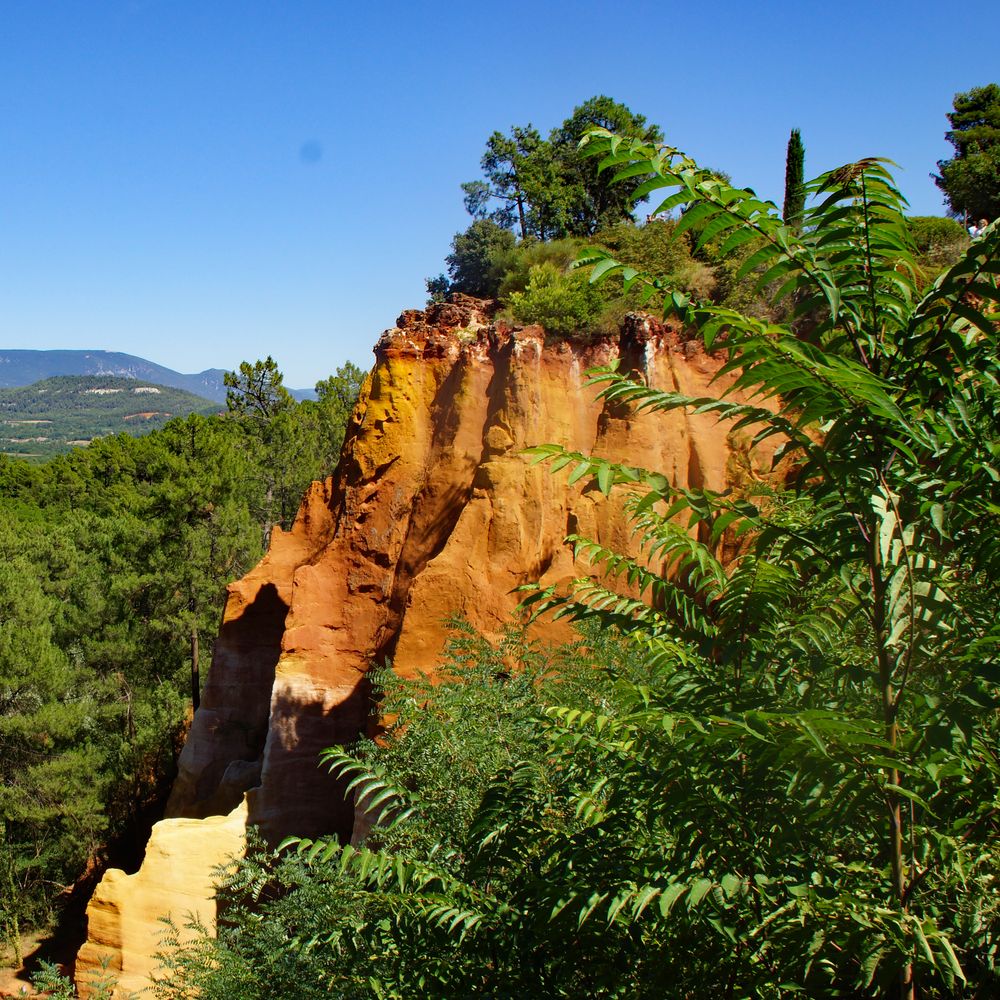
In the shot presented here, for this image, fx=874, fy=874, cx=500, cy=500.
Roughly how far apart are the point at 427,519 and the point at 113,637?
15911 millimetres

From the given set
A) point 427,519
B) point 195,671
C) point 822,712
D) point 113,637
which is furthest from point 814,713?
point 113,637

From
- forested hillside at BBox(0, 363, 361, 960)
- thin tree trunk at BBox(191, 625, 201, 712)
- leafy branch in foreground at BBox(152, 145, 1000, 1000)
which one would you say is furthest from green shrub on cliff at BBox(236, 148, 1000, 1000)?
thin tree trunk at BBox(191, 625, 201, 712)

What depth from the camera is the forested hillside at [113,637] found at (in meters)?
23.5

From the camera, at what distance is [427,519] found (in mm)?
15500

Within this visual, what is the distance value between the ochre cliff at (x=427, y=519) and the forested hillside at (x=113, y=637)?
9174 mm

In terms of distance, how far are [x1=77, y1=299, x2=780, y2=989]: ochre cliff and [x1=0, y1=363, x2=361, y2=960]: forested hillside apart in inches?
361

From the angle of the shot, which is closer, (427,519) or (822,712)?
(822,712)

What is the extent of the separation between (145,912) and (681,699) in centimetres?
1357

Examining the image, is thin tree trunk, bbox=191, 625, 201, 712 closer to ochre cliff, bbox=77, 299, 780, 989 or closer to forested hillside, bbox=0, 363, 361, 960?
forested hillside, bbox=0, 363, 361, 960

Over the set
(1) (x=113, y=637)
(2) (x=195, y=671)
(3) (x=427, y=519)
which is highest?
(3) (x=427, y=519)

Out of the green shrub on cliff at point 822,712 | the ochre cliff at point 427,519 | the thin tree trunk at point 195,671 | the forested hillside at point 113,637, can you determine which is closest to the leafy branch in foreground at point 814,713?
the green shrub on cliff at point 822,712

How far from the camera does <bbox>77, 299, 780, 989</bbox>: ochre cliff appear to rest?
544 inches

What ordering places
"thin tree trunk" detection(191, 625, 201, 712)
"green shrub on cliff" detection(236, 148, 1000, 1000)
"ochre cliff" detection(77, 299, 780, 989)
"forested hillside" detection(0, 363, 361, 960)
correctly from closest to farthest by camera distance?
1. "green shrub on cliff" detection(236, 148, 1000, 1000)
2. "ochre cliff" detection(77, 299, 780, 989)
3. "forested hillside" detection(0, 363, 361, 960)
4. "thin tree trunk" detection(191, 625, 201, 712)

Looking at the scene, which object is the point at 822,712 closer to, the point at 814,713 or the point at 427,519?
the point at 814,713
